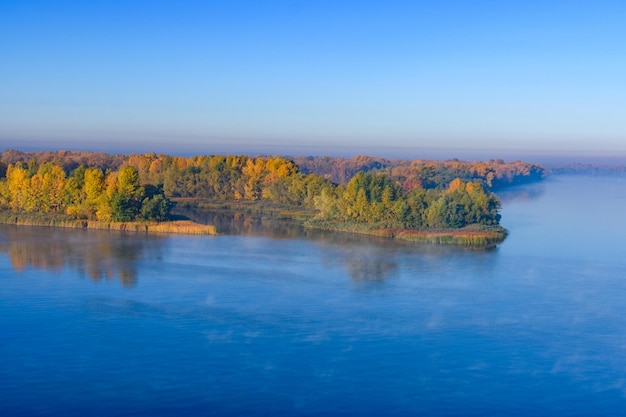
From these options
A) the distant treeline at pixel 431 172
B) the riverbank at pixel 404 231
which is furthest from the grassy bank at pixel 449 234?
the distant treeline at pixel 431 172

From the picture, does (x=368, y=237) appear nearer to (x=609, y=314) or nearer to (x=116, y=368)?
(x=609, y=314)

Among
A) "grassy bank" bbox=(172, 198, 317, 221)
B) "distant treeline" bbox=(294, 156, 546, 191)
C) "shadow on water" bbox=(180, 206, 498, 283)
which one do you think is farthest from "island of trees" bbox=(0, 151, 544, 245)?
"distant treeline" bbox=(294, 156, 546, 191)

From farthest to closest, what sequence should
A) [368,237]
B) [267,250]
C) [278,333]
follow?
[368,237], [267,250], [278,333]

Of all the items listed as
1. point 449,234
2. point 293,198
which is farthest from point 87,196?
point 449,234

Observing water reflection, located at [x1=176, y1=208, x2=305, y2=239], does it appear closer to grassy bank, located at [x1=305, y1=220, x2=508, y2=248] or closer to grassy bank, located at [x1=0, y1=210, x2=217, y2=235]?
grassy bank, located at [x1=0, y1=210, x2=217, y2=235]

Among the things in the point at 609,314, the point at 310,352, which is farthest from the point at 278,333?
the point at 609,314

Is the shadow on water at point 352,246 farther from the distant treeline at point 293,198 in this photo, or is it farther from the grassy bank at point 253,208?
the distant treeline at point 293,198
